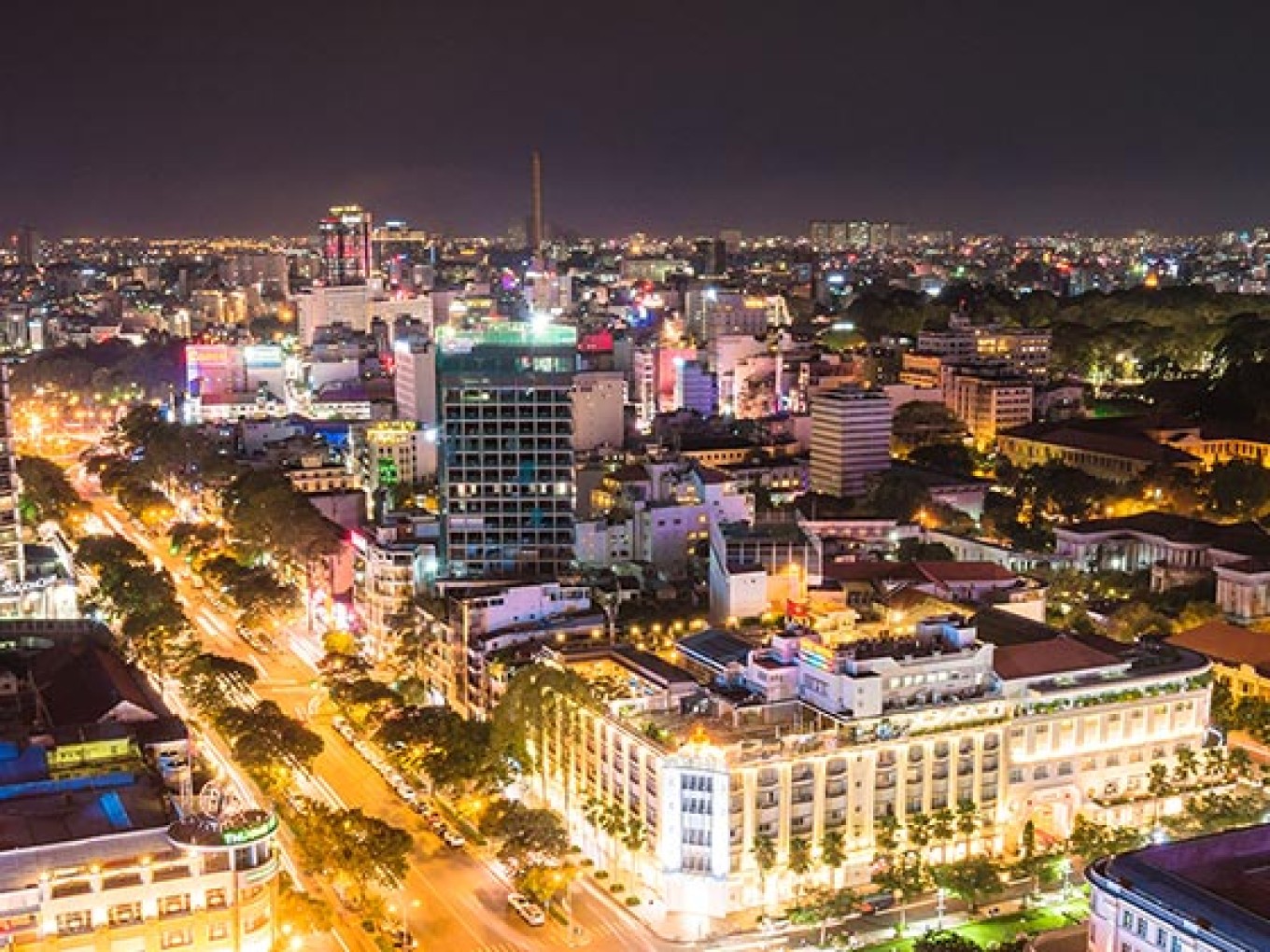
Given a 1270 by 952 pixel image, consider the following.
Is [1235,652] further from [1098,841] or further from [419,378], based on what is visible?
[419,378]

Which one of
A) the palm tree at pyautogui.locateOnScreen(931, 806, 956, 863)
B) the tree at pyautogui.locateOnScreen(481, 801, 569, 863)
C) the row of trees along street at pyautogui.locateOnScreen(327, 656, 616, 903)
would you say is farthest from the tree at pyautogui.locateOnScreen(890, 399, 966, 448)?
the tree at pyautogui.locateOnScreen(481, 801, 569, 863)

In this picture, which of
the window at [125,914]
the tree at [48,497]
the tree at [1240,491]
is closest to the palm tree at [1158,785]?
the window at [125,914]

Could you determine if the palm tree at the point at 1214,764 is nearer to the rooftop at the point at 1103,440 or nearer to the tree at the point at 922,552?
the tree at the point at 922,552

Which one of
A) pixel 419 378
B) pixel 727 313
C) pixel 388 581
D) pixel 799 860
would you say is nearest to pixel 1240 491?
pixel 388 581

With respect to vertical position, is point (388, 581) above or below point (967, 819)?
above

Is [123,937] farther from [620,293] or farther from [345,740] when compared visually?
[620,293]

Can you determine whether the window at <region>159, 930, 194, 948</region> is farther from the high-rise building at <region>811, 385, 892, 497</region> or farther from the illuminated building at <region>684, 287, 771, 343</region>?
the illuminated building at <region>684, 287, 771, 343</region>
